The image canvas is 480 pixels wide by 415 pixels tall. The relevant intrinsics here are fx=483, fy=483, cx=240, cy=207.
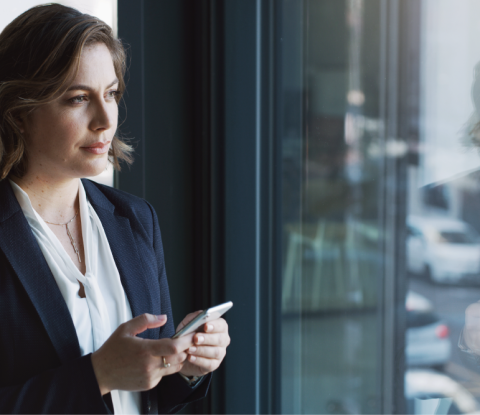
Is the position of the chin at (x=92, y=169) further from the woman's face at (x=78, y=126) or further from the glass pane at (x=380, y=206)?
the glass pane at (x=380, y=206)

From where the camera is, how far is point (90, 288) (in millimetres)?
1370

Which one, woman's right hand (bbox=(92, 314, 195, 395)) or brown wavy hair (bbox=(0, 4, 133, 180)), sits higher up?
brown wavy hair (bbox=(0, 4, 133, 180))

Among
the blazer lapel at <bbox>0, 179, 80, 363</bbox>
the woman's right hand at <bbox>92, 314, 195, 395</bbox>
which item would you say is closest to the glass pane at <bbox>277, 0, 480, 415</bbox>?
the woman's right hand at <bbox>92, 314, 195, 395</bbox>

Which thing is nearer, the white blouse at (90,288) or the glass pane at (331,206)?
the white blouse at (90,288)

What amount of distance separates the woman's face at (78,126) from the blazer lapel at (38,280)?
19 cm

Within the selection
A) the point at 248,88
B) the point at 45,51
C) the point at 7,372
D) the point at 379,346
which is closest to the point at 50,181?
the point at 45,51

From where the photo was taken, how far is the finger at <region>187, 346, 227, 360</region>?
1245 millimetres

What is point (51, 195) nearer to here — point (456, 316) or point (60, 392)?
point (60, 392)

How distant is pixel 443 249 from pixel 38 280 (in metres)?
1.04

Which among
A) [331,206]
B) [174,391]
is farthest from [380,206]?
[174,391]

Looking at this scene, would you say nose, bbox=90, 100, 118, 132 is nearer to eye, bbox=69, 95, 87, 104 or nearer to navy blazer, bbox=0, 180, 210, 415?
eye, bbox=69, 95, 87, 104

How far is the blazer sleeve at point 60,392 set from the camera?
1173mm

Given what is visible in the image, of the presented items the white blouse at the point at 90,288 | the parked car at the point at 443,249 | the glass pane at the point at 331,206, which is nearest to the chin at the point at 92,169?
the white blouse at the point at 90,288

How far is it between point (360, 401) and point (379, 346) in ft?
0.77
